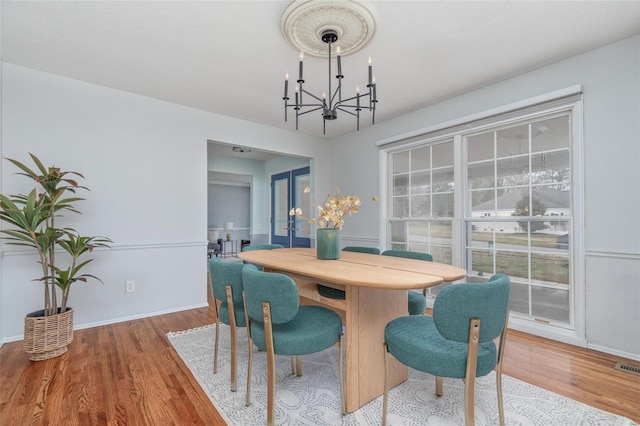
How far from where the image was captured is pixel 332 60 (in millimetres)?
2539

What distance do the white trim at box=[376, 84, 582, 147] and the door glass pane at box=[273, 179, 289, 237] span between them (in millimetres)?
2798

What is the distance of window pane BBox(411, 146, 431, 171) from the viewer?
149 inches

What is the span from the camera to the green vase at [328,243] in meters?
2.25

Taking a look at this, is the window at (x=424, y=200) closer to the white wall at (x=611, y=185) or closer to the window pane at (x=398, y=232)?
the window pane at (x=398, y=232)

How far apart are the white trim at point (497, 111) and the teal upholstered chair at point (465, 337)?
217 cm

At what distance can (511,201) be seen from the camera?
9.89ft

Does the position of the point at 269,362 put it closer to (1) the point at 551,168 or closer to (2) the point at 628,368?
(2) the point at 628,368

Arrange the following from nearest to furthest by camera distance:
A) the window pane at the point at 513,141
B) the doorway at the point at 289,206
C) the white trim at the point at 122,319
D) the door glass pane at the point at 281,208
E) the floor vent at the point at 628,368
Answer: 1. the floor vent at the point at 628,368
2. the white trim at the point at 122,319
3. the window pane at the point at 513,141
4. the doorway at the point at 289,206
5. the door glass pane at the point at 281,208

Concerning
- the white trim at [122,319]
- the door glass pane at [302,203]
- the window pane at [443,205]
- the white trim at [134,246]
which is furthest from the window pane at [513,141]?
the white trim at [122,319]

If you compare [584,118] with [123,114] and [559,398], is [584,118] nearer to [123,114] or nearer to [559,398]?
[559,398]

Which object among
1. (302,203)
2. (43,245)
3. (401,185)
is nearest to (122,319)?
(43,245)

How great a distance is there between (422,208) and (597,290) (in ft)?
6.04

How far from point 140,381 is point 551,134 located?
13.0 ft

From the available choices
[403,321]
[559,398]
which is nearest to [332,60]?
[403,321]
